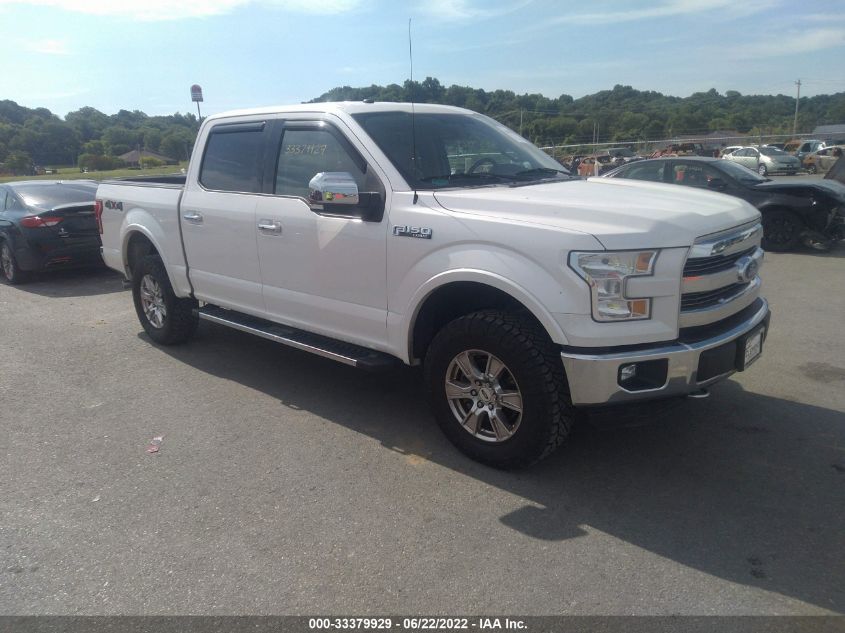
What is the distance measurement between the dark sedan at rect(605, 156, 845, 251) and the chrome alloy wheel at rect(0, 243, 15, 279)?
10.4 m

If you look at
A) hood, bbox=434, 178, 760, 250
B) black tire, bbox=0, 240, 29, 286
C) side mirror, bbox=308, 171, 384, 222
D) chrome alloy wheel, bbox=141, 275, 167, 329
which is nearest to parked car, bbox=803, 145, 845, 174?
hood, bbox=434, 178, 760, 250

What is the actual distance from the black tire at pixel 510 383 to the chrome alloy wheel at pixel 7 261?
8.77 meters

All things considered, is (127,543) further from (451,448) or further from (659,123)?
(659,123)

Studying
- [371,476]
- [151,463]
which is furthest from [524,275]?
[151,463]

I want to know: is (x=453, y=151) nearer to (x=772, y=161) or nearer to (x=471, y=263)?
(x=471, y=263)

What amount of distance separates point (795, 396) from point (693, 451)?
4.25ft

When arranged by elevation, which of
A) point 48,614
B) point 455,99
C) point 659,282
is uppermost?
point 455,99

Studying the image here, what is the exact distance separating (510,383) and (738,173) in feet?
30.1

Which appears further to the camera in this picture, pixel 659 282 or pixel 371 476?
Answer: pixel 371 476

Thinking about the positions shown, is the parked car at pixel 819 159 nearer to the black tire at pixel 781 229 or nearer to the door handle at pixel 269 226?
the black tire at pixel 781 229

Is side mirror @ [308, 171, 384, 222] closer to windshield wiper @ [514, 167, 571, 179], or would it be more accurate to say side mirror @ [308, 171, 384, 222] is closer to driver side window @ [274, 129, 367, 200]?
driver side window @ [274, 129, 367, 200]

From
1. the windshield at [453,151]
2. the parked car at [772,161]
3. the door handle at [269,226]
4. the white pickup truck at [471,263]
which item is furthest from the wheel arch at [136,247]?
the parked car at [772,161]

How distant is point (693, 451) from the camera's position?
159 inches

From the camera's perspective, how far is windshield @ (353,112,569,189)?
14.1 feet
